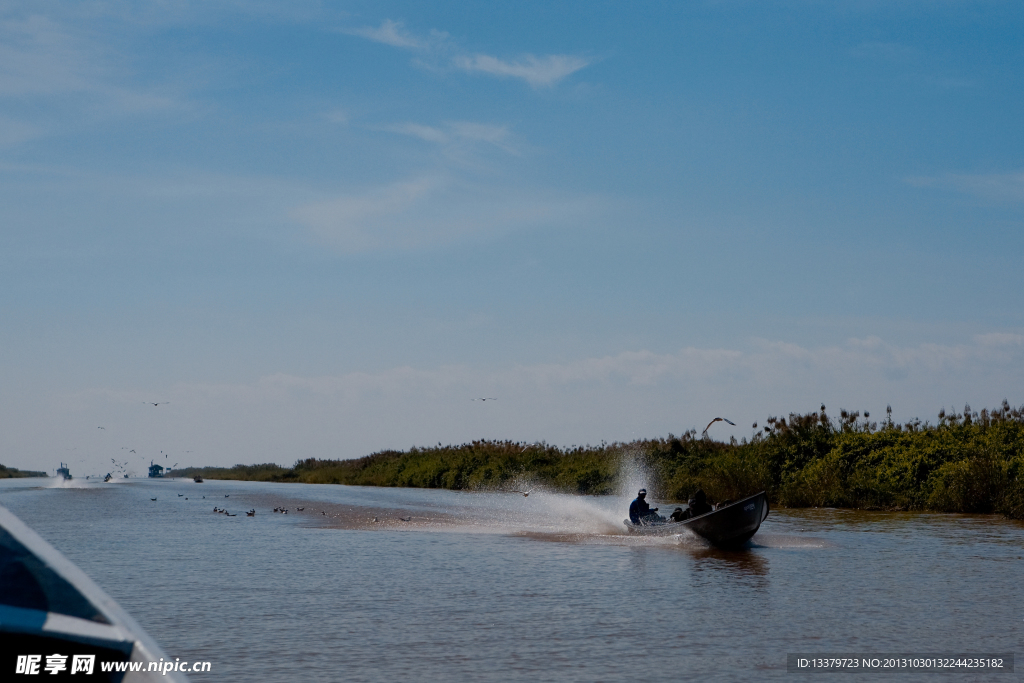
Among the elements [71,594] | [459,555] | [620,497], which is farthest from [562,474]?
[71,594]

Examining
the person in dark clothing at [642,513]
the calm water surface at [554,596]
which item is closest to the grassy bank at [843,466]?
the calm water surface at [554,596]

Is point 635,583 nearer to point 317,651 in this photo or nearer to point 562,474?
point 317,651

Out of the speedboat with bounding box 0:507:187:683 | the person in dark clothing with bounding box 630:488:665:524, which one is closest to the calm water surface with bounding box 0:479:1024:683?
the person in dark clothing with bounding box 630:488:665:524

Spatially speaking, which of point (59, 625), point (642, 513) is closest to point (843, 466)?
point (642, 513)

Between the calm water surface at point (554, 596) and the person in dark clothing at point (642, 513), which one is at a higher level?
the person in dark clothing at point (642, 513)

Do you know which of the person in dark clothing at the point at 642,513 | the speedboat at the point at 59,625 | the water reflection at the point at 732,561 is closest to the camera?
the speedboat at the point at 59,625

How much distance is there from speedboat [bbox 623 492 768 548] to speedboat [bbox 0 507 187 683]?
21596 millimetres

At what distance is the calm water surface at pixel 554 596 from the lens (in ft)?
40.5

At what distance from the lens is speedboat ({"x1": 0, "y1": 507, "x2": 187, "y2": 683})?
415 cm

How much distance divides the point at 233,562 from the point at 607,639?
11595 mm

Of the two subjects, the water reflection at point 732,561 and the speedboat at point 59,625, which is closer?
the speedboat at point 59,625

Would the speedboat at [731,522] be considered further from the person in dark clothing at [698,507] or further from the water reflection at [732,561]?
the person in dark clothing at [698,507]

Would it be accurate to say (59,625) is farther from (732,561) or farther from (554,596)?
(732,561)

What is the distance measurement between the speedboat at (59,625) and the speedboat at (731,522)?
2160cm
